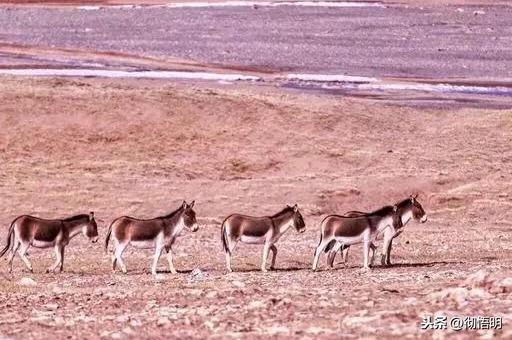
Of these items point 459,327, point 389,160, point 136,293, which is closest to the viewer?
point 459,327

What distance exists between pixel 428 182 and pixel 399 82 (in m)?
17.9

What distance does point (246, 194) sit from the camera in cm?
3225

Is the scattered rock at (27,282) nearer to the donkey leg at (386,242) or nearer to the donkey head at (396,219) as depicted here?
the donkey leg at (386,242)

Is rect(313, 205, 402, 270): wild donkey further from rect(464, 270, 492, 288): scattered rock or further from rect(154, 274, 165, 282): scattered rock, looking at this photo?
rect(464, 270, 492, 288): scattered rock

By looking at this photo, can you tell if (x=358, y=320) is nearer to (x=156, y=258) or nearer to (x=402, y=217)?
(x=156, y=258)

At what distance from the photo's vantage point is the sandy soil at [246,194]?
14.4 meters

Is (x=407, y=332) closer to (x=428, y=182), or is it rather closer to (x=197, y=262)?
(x=197, y=262)

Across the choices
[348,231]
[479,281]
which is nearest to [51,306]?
[479,281]

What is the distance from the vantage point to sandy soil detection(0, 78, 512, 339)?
47.1 feet

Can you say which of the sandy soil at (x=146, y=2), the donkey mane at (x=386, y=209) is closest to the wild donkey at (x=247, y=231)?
the donkey mane at (x=386, y=209)

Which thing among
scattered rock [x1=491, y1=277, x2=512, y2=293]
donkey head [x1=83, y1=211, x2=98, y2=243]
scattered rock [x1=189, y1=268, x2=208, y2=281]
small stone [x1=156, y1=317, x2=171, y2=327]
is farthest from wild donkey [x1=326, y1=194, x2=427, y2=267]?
small stone [x1=156, y1=317, x2=171, y2=327]

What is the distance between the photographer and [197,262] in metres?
24.7

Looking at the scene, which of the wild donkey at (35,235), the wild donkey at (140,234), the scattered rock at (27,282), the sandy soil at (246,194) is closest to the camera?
the sandy soil at (246,194)

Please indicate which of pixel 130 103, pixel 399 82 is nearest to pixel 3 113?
pixel 130 103
